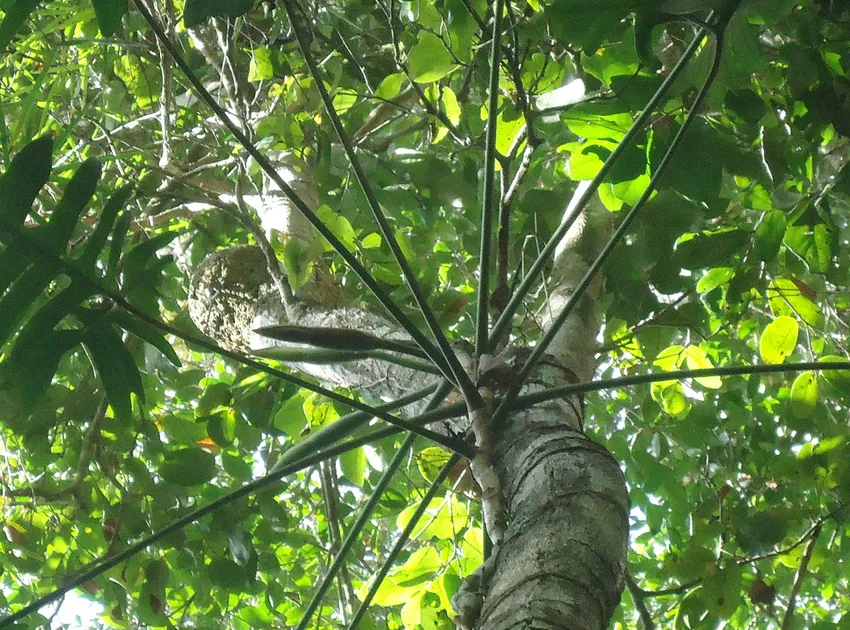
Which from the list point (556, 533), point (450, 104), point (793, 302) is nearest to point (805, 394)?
point (793, 302)

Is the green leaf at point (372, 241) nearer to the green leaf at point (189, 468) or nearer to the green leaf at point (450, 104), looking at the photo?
the green leaf at point (450, 104)

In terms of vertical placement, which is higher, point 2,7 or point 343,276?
point 343,276

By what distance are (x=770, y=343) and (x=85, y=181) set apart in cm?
107

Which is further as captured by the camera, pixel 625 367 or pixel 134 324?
pixel 625 367

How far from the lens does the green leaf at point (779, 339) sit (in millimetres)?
1236

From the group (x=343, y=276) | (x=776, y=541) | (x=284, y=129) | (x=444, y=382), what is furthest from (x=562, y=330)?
(x=343, y=276)

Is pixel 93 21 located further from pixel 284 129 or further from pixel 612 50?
pixel 612 50

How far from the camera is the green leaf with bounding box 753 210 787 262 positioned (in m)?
1.09

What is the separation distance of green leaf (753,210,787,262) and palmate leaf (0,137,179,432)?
857mm

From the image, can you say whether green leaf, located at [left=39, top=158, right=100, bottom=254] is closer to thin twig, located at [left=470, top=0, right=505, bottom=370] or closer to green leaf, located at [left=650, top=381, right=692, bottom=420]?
thin twig, located at [left=470, top=0, right=505, bottom=370]

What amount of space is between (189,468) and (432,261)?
27.5 inches

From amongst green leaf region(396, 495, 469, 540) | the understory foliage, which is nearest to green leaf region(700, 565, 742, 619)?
the understory foliage

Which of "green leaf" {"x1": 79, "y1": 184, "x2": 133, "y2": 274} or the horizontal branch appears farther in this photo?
"green leaf" {"x1": 79, "y1": 184, "x2": 133, "y2": 274}

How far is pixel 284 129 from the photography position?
1.33 metres
